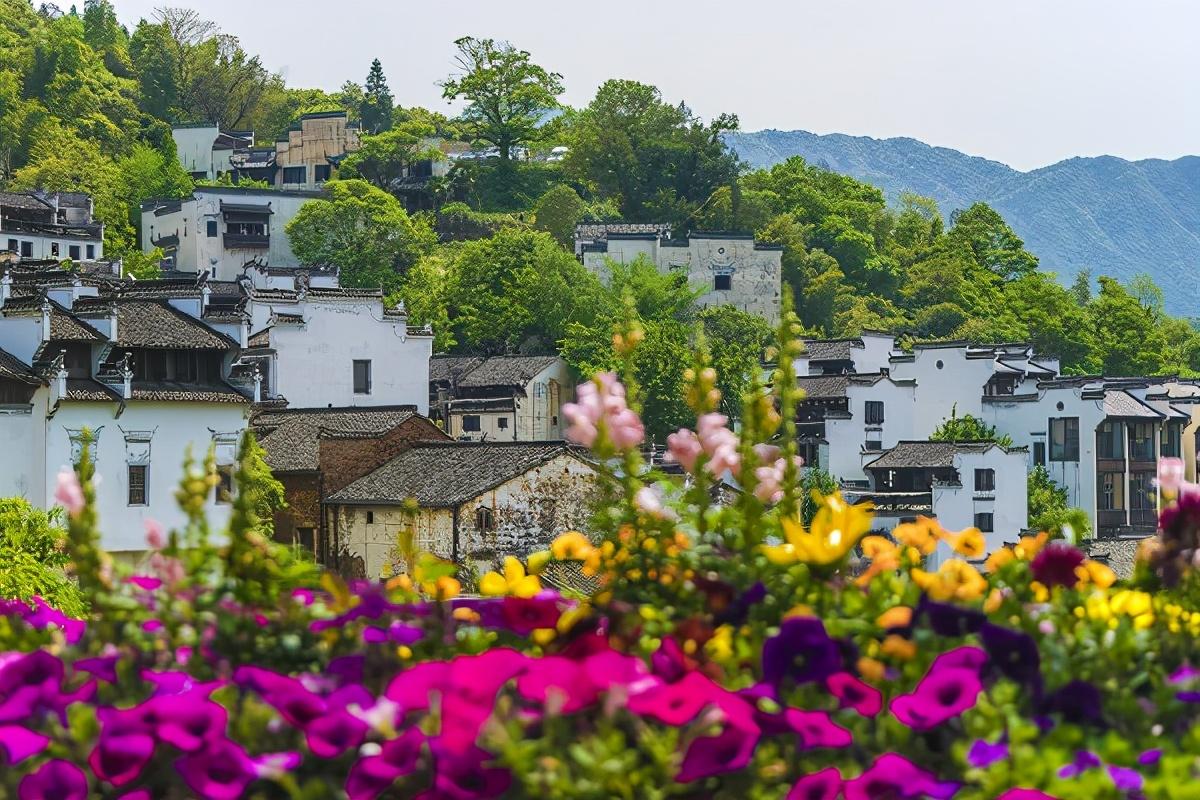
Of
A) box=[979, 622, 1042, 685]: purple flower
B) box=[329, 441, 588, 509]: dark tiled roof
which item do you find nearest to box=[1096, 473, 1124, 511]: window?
box=[329, 441, 588, 509]: dark tiled roof

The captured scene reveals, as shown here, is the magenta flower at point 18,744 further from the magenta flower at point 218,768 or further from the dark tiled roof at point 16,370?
the dark tiled roof at point 16,370

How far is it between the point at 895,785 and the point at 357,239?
84709mm

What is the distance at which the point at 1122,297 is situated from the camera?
107688 mm

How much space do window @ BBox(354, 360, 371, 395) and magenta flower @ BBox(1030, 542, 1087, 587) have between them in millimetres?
51591

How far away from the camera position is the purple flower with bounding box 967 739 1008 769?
5.13 m

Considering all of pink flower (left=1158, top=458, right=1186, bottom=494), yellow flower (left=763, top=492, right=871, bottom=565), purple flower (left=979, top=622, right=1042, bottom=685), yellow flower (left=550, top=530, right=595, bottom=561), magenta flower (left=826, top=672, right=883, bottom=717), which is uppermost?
pink flower (left=1158, top=458, right=1186, bottom=494)

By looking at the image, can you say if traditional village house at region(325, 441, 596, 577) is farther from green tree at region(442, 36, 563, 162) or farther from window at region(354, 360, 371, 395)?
green tree at region(442, 36, 563, 162)

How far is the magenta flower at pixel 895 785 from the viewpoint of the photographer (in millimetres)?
5109

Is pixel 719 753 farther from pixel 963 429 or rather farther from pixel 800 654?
pixel 963 429

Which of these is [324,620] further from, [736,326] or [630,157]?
[630,157]

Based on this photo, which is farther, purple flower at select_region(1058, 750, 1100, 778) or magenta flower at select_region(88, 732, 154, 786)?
magenta flower at select_region(88, 732, 154, 786)

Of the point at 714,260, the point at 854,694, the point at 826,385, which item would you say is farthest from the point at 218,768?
the point at 714,260

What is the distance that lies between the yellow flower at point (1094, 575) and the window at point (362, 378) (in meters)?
51.5

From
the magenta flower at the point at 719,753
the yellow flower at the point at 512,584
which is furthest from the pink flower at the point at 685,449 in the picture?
the magenta flower at the point at 719,753
